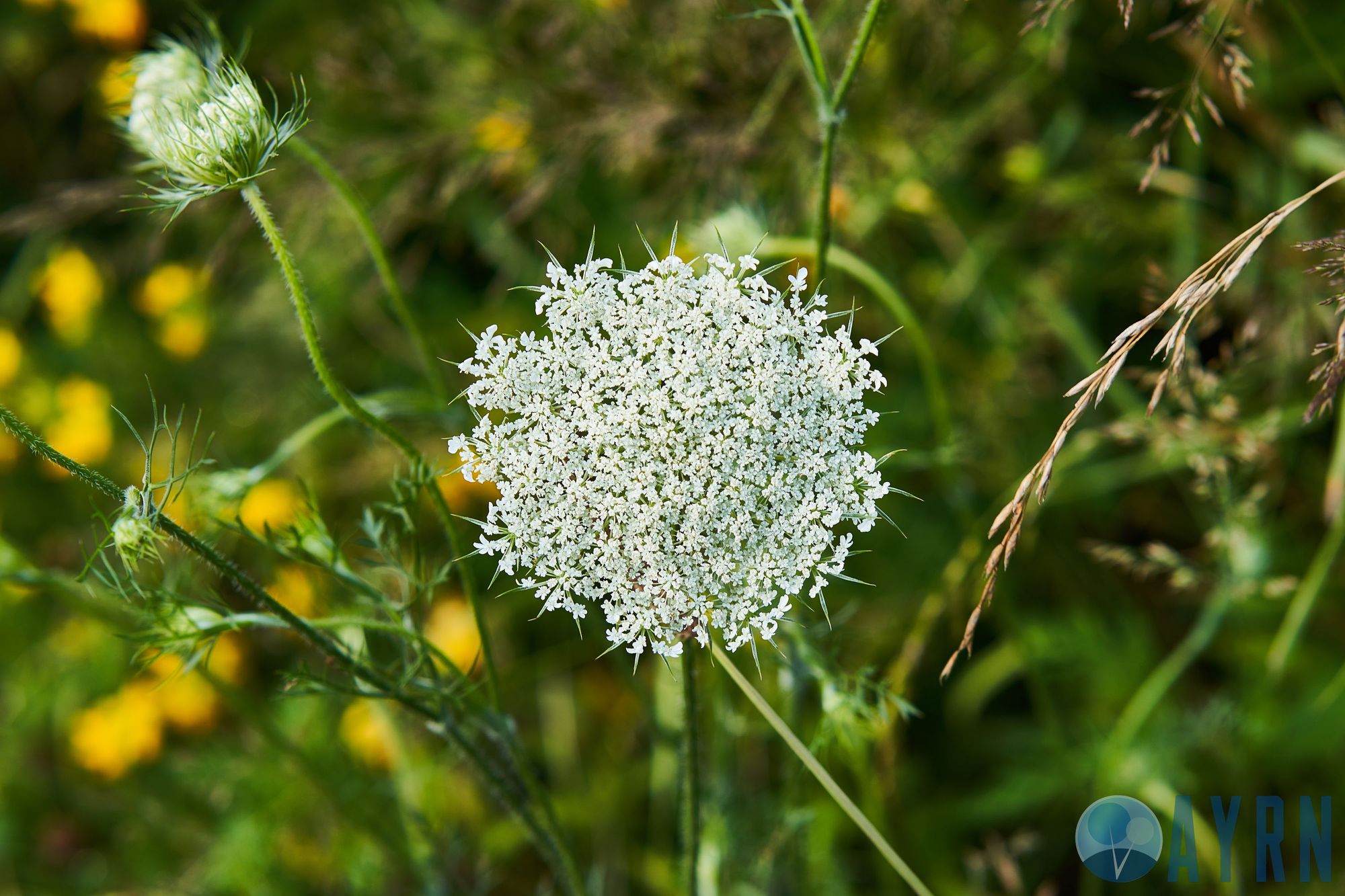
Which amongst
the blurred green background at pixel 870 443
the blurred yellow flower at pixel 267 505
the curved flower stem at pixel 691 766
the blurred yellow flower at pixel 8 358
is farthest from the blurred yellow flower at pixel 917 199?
the blurred yellow flower at pixel 8 358

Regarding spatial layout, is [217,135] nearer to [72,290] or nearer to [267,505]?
[267,505]

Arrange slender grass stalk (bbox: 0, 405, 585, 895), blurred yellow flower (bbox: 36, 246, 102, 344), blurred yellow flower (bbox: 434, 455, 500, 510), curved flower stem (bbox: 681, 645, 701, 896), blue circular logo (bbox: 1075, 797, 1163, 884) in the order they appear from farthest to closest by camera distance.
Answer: blurred yellow flower (bbox: 36, 246, 102, 344), blurred yellow flower (bbox: 434, 455, 500, 510), blue circular logo (bbox: 1075, 797, 1163, 884), curved flower stem (bbox: 681, 645, 701, 896), slender grass stalk (bbox: 0, 405, 585, 895)

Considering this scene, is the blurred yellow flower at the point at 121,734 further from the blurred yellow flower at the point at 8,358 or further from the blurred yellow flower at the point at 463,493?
the blurred yellow flower at the point at 8,358

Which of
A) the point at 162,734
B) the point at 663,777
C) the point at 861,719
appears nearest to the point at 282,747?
the point at 663,777

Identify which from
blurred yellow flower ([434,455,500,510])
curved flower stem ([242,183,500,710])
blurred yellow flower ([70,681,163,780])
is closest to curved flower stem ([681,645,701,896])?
curved flower stem ([242,183,500,710])

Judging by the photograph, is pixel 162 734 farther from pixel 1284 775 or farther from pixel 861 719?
pixel 1284 775

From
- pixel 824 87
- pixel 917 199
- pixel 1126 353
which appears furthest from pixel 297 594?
pixel 917 199

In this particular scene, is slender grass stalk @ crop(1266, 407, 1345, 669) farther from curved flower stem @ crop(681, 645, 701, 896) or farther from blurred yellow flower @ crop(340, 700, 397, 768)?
blurred yellow flower @ crop(340, 700, 397, 768)
